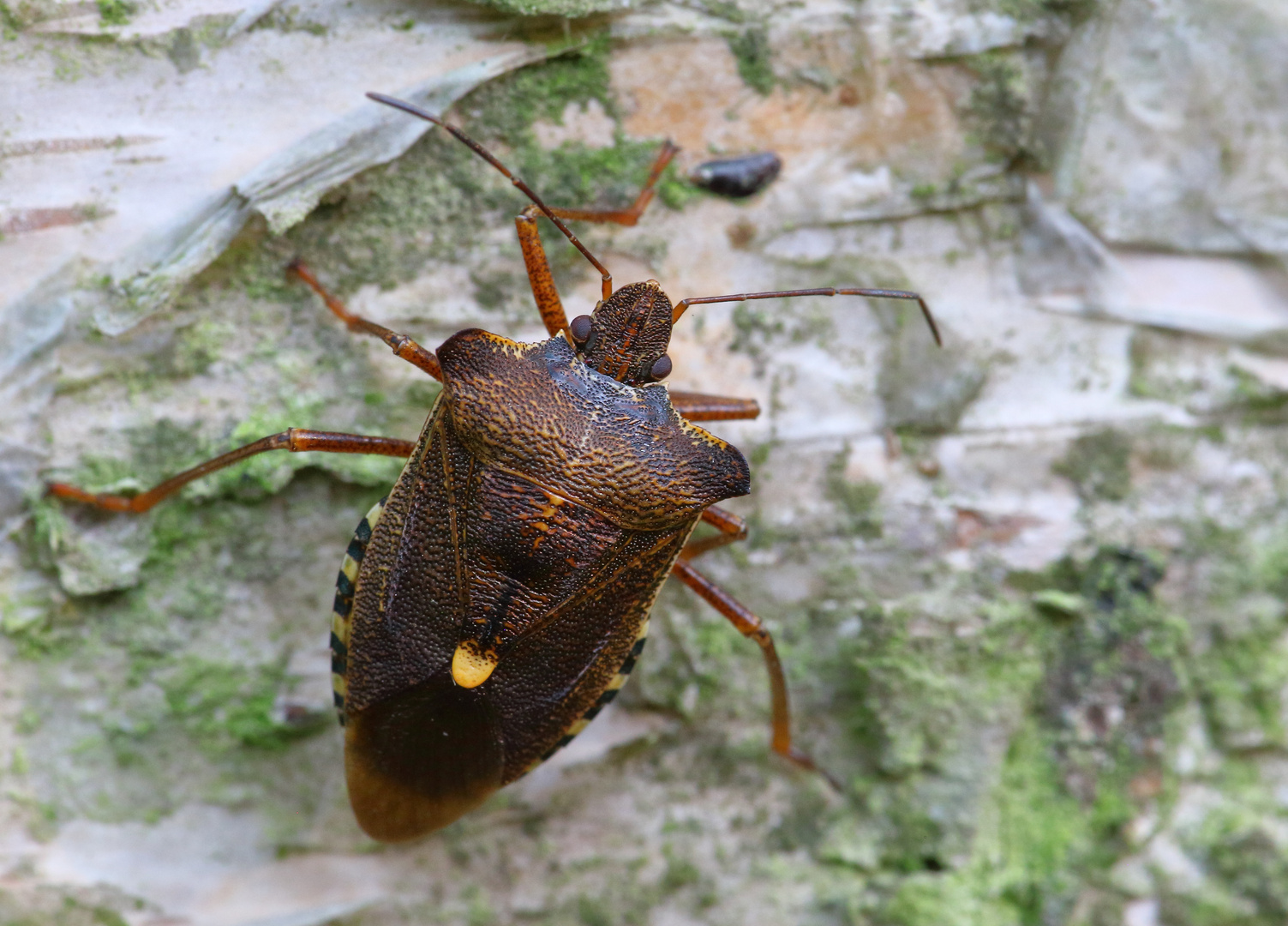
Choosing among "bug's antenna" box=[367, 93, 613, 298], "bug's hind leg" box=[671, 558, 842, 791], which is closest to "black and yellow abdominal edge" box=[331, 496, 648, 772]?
"bug's hind leg" box=[671, 558, 842, 791]

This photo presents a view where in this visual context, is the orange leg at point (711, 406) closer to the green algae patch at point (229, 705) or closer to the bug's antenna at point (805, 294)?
the bug's antenna at point (805, 294)

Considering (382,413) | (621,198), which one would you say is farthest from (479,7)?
(382,413)

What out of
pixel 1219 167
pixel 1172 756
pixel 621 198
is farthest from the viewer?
pixel 1172 756

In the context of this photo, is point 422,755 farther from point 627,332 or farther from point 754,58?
point 754,58

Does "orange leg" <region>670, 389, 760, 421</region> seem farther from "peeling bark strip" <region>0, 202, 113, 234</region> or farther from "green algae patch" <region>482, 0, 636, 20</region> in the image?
"peeling bark strip" <region>0, 202, 113, 234</region>

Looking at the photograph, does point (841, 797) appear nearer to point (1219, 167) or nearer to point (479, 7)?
point (1219, 167)

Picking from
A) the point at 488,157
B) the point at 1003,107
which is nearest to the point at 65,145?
the point at 488,157

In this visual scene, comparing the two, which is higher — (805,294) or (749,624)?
(805,294)
